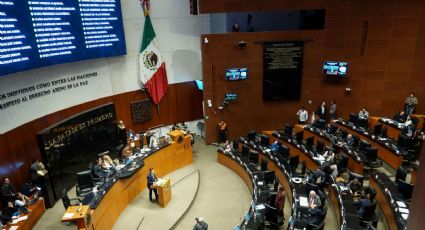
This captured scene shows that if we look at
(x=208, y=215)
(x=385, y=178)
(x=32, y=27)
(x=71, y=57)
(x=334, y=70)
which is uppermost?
(x=32, y=27)

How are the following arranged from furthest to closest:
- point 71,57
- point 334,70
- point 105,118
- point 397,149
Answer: point 334,70
point 105,118
point 71,57
point 397,149

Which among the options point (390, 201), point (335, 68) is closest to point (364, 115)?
point (335, 68)

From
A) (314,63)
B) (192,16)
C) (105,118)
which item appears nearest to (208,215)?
(105,118)

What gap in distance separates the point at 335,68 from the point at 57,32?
11.0 metres

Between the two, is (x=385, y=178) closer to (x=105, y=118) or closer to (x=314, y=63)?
(x=314, y=63)

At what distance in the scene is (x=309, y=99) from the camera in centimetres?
1515

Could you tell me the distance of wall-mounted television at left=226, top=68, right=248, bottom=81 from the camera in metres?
14.8

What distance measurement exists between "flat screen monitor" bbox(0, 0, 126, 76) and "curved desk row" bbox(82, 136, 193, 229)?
175 inches

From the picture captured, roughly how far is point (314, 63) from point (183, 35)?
6.34m

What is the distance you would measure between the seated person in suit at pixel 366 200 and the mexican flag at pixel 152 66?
34.2 feet

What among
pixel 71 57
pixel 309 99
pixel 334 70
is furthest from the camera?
pixel 309 99

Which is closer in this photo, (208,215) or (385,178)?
(385,178)

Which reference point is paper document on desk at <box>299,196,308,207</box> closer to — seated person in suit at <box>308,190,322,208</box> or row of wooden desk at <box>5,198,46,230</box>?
seated person in suit at <box>308,190,322,208</box>

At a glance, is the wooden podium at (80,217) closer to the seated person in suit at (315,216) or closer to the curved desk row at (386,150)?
the seated person in suit at (315,216)
